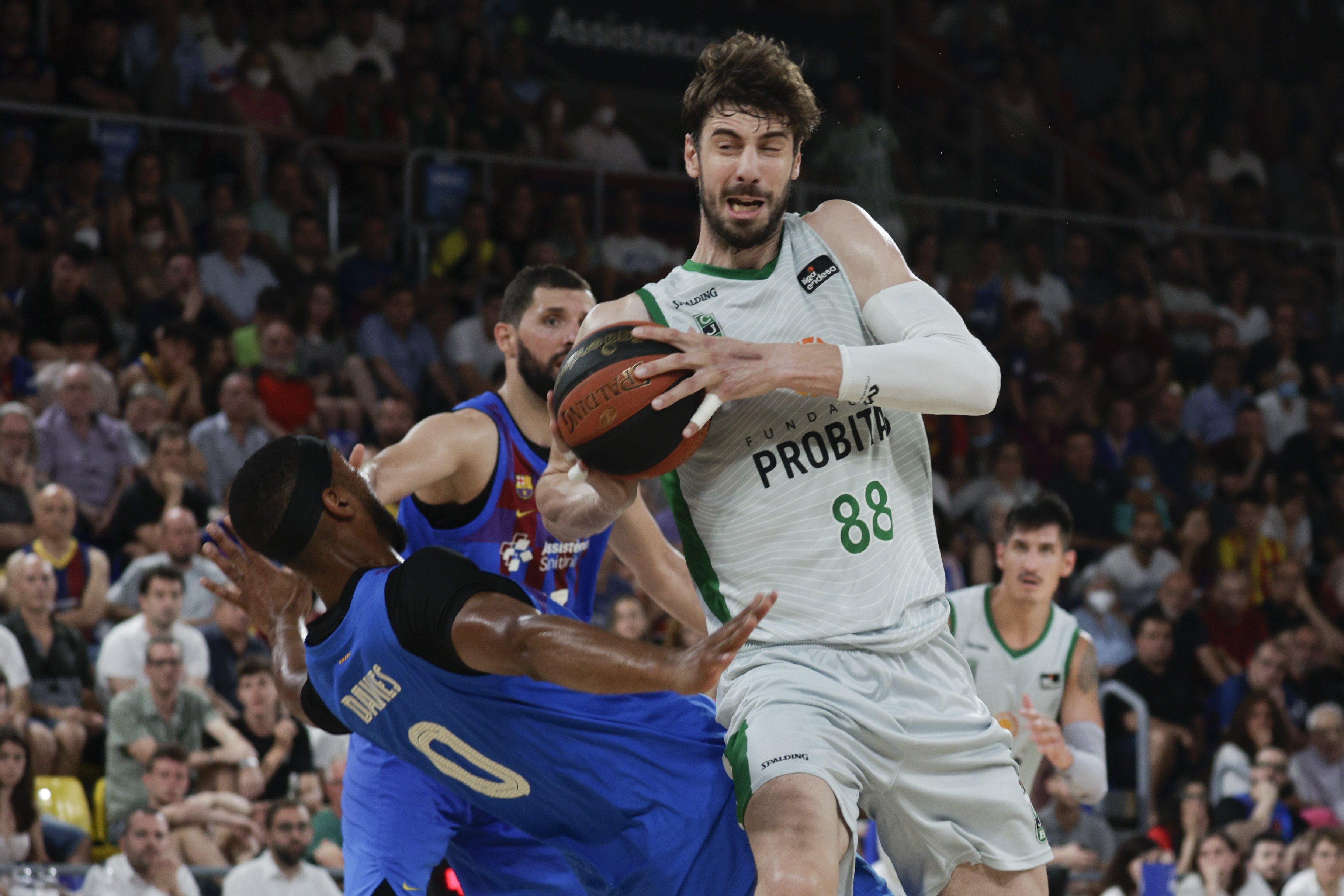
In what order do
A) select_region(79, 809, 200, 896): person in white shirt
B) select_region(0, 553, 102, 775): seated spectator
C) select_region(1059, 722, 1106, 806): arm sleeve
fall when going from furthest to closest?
select_region(0, 553, 102, 775): seated spectator
select_region(79, 809, 200, 896): person in white shirt
select_region(1059, 722, 1106, 806): arm sleeve

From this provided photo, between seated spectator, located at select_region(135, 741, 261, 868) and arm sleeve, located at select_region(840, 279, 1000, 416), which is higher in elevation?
arm sleeve, located at select_region(840, 279, 1000, 416)

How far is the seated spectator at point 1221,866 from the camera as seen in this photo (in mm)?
9094

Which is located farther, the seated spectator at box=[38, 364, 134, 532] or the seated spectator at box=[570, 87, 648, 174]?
the seated spectator at box=[570, 87, 648, 174]

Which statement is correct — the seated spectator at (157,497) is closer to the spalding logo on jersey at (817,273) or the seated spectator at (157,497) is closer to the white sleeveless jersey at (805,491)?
the white sleeveless jersey at (805,491)

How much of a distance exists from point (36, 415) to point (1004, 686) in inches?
241

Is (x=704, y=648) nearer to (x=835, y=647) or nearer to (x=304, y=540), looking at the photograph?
(x=835, y=647)

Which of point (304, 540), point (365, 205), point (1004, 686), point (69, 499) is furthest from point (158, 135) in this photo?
point (304, 540)

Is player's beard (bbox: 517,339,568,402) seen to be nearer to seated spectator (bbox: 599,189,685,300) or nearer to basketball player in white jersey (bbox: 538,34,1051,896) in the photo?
basketball player in white jersey (bbox: 538,34,1051,896)

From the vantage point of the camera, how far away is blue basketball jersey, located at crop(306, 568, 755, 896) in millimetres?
3377

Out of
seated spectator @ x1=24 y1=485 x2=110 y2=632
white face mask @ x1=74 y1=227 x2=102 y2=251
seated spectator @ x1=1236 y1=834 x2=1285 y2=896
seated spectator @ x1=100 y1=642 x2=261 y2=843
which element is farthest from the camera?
white face mask @ x1=74 y1=227 x2=102 y2=251

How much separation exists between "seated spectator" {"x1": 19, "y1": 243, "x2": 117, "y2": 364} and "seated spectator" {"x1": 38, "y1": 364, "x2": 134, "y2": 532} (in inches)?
20.7


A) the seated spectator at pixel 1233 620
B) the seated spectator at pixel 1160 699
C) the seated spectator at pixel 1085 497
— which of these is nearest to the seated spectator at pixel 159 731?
the seated spectator at pixel 1160 699

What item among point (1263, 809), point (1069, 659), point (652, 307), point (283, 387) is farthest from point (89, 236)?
point (1263, 809)

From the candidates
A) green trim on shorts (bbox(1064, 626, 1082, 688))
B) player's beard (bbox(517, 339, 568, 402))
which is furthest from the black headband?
green trim on shorts (bbox(1064, 626, 1082, 688))
